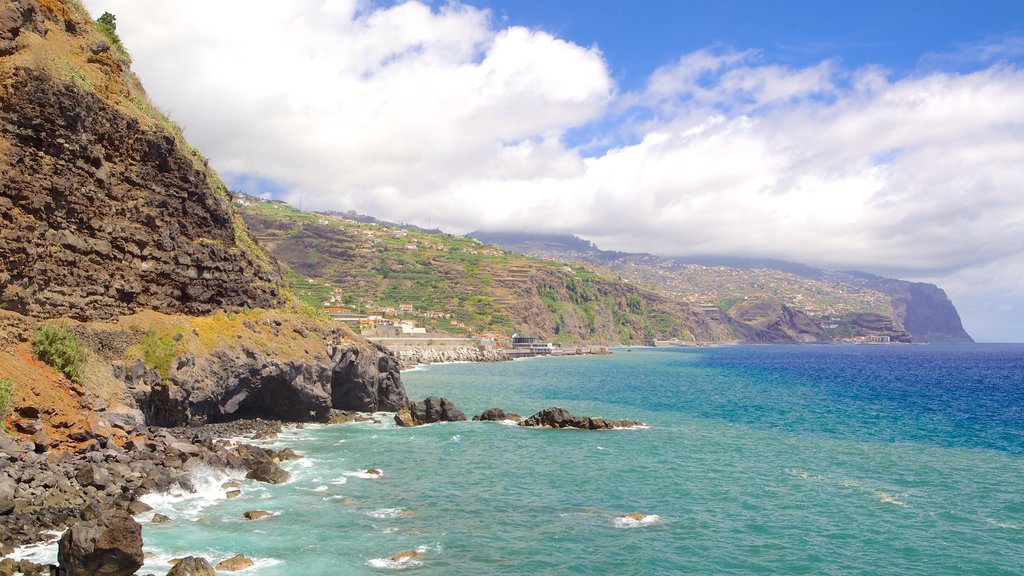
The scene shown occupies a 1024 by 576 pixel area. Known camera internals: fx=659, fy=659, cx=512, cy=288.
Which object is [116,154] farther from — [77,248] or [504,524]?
[504,524]

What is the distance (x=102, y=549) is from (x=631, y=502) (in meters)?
22.1

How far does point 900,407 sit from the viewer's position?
7500 centimetres

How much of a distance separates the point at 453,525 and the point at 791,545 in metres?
13.7

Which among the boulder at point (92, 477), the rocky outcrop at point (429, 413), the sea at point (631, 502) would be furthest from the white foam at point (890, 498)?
the boulder at point (92, 477)

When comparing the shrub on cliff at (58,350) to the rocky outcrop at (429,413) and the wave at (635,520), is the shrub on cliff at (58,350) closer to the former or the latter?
the rocky outcrop at (429,413)

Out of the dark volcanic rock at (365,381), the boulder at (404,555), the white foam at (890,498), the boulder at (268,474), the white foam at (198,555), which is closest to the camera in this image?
the white foam at (198,555)

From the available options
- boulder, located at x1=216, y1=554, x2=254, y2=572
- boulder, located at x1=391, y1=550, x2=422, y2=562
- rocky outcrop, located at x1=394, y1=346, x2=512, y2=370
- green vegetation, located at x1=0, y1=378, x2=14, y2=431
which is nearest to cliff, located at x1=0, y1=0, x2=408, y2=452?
green vegetation, located at x1=0, y1=378, x2=14, y2=431

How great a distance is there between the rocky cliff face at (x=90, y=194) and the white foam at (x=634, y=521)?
3235 cm

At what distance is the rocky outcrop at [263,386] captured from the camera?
41.1 meters

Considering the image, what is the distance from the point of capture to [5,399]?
28516mm

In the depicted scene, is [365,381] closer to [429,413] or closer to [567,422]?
[429,413]

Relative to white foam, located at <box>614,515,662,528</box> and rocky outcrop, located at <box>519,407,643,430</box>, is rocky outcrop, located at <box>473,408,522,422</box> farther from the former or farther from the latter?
white foam, located at <box>614,515,662,528</box>

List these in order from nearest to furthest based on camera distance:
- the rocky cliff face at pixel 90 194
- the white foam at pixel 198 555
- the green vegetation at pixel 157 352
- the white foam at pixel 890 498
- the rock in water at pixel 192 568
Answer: the rock in water at pixel 192 568 < the white foam at pixel 198 555 < the white foam at pixel 890 498 < the rocky cliff face at pixel 90 194 < the green vegetation at pixel 157 352

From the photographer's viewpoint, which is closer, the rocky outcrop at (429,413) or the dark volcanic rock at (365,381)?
the rocky outcrop at (429,413)
